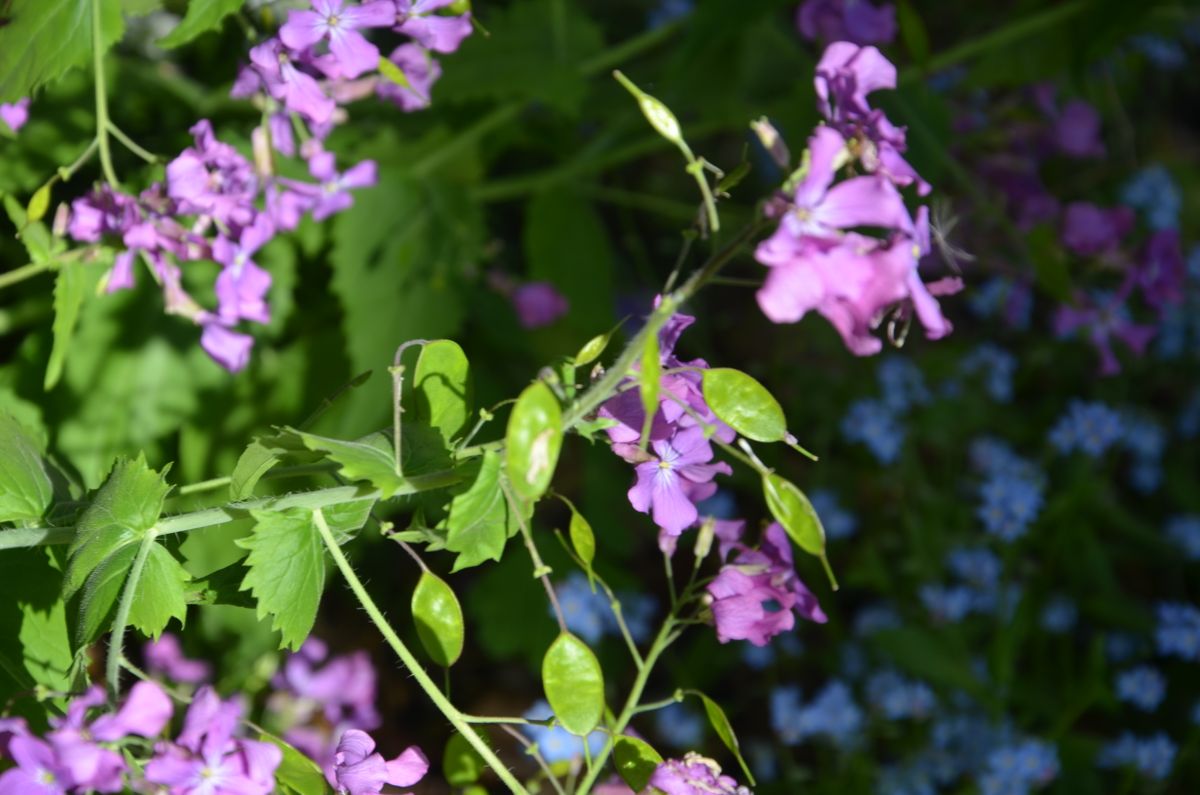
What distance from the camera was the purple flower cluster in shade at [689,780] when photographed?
0.99 meters

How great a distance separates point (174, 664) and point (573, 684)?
1.22 metres

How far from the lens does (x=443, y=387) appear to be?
1.06 metres

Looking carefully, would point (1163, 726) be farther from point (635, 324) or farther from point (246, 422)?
point (246, 422)

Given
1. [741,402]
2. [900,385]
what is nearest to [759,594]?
[741,402]

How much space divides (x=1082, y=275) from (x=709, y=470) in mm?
1577

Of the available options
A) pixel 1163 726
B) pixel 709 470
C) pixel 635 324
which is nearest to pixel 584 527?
pixel 709 470

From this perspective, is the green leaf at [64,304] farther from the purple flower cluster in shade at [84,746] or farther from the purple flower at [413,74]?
the purple flower cluster in shade at [84,746]

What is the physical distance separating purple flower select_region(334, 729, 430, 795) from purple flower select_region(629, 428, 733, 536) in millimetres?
286

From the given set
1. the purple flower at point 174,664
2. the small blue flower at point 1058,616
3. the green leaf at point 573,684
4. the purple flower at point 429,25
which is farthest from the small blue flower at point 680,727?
the purple flower at point 429,25

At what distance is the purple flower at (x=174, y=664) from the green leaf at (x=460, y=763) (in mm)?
884

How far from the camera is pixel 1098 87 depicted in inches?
101

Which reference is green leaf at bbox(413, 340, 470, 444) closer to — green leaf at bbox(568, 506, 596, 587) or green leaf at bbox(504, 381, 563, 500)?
green leaf at bbox(568, 506, 596, 587)

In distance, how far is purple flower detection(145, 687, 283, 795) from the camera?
2.67 feet

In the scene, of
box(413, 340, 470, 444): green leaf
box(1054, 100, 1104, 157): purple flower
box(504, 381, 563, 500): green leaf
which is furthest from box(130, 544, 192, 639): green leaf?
box(1054, 100, 1104, 157): purple flower
